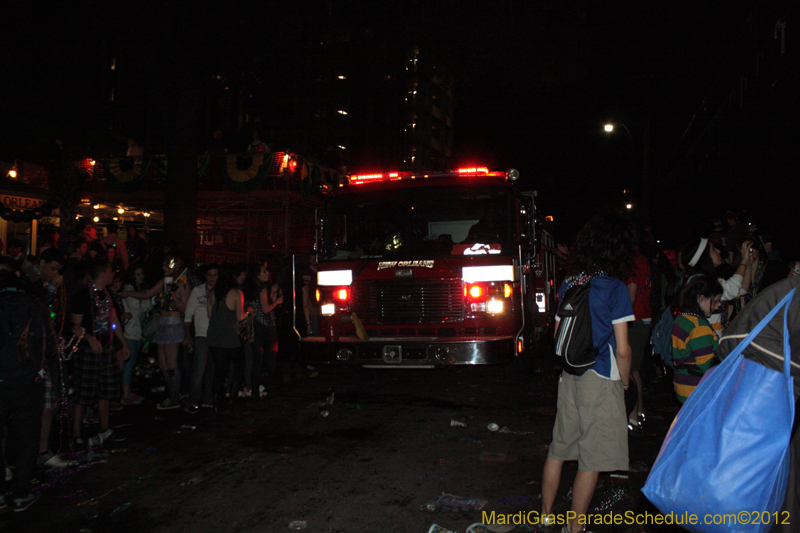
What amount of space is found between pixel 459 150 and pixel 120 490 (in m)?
34.7

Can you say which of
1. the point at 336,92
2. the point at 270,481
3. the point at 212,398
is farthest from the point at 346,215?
the point at 336,92

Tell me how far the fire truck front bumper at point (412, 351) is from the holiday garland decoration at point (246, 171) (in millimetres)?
7472

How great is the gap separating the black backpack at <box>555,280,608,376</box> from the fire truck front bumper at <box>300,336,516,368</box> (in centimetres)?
369

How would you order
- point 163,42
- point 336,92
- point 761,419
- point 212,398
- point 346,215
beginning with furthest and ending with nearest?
point 336,92, point 163,42, point 346,215, point 212,398, point 761,419

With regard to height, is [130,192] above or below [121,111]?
below

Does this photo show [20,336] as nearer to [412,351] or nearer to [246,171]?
[412,351]

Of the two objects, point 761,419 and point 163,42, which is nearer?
point 761,419

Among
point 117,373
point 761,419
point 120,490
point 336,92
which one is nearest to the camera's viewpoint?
point 761,419

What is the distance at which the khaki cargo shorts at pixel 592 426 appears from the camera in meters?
3.46

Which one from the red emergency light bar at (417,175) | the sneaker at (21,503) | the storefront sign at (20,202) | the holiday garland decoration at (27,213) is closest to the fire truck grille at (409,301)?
the red emergency light bar at (417,175)

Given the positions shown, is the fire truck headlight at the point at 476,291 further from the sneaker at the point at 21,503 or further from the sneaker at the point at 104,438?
the sneaker at the point at 21,503

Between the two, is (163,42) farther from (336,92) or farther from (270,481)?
(336,92)

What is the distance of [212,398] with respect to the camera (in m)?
7.11

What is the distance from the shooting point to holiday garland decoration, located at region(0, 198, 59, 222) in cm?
1291
